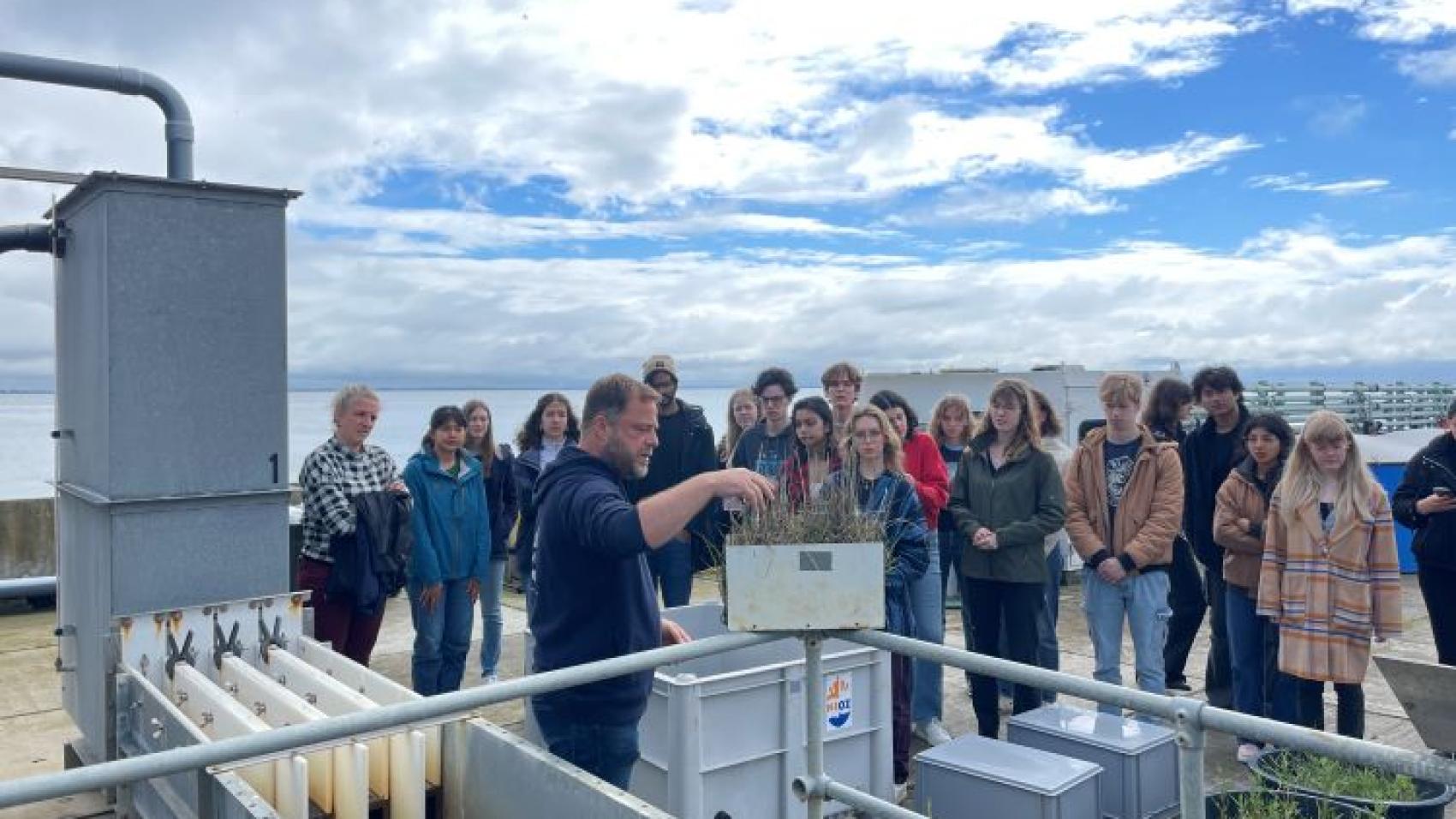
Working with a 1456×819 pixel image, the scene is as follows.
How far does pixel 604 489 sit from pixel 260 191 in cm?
236

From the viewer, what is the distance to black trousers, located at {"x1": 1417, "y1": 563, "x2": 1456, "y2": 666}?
5.57m

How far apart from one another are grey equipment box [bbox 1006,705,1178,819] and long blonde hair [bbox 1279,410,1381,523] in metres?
1.16

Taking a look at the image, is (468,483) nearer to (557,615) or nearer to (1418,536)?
(557,615)

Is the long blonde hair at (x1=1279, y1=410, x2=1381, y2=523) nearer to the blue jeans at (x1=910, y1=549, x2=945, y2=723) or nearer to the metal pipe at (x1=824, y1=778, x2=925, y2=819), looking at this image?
the blue jeans at (x1=910, y1=549, x2=945, y2=723)

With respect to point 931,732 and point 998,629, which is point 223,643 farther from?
point 998,629

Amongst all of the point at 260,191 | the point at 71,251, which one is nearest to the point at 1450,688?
the point at 260,191

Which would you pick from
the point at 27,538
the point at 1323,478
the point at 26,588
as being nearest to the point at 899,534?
the point at 1323,478

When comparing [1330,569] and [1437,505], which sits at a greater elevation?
[1437,505]

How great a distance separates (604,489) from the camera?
3.13 meters

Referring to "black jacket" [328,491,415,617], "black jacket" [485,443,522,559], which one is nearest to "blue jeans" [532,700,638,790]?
"black jacket" [328,491,415,617]

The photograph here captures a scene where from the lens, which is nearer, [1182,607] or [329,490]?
[329,490]

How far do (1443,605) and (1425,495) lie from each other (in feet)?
1.79

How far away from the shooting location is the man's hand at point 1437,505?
5.45 metres

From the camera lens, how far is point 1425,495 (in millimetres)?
5609
